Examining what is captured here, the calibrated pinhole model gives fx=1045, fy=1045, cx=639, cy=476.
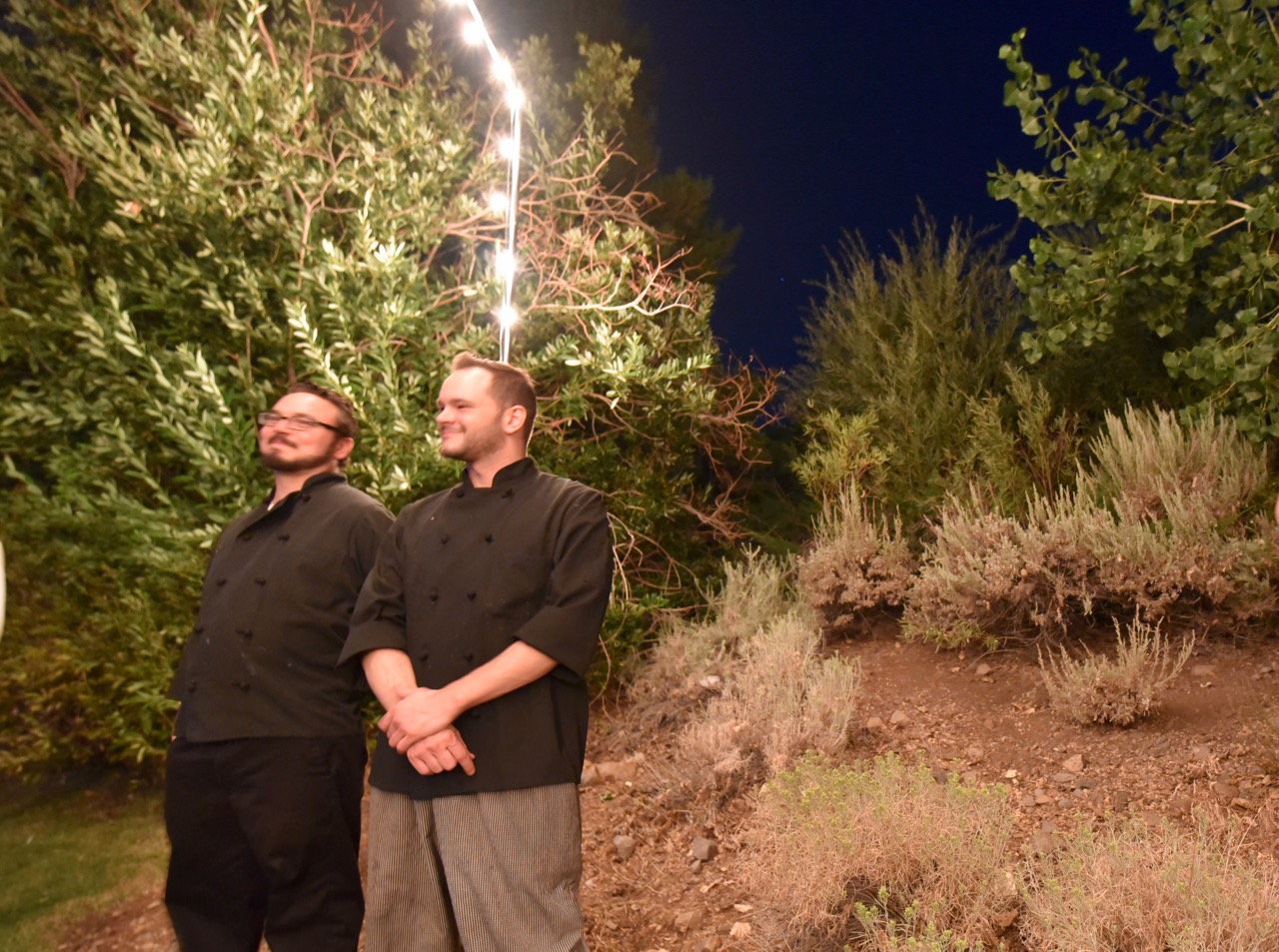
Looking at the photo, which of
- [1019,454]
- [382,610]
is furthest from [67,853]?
[1019,454]

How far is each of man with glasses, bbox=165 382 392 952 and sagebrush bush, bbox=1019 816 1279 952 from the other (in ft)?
6.63

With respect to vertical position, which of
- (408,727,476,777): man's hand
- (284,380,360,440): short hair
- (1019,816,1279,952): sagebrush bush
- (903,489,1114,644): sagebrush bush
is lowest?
(1019,816,1279,952): sagebrush bush

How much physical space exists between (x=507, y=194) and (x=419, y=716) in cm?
456

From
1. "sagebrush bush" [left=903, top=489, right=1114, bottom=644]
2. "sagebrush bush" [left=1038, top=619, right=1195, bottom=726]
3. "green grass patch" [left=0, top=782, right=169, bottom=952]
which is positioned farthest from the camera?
"sagebrush bush" [left=903, top=489, right=1114, bottom=644]

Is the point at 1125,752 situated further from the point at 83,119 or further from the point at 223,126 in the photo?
the point at 83,119

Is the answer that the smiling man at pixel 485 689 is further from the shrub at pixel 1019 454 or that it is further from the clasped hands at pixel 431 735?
the shrub at pixel 1019 454

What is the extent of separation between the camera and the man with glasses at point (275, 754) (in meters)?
3.05

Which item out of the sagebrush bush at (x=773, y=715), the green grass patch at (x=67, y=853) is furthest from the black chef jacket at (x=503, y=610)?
the green grass patch at (x=67, y=853)

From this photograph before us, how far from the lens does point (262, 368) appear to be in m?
5.95

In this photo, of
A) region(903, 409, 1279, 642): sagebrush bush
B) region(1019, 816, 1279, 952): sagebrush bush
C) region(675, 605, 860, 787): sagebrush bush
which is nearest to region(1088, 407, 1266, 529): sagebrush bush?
region(903, 409, 1279, 642): sagebrush bush

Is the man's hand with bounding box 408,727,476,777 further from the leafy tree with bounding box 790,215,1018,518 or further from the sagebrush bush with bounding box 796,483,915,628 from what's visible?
the leafy tree with bounding box 790,215,1018,518

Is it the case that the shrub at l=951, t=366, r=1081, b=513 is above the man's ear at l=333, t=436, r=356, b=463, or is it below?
above

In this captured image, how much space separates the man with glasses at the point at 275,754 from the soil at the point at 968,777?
1190mm

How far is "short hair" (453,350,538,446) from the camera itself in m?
2.90
